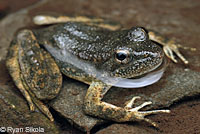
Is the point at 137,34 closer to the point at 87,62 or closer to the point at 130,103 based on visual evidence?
the point at 87,62

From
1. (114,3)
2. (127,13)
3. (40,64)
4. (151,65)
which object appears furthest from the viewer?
(114,3)

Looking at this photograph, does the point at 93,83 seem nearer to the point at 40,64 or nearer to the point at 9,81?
the point at 40,64

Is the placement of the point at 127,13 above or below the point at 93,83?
above

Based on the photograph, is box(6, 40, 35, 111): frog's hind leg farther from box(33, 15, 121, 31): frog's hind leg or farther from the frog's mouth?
the frog's mouth

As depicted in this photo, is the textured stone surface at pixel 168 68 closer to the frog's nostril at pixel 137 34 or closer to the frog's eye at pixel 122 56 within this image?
the frog's eye at pixel 122 56

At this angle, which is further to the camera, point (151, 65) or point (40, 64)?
point (40, 64)

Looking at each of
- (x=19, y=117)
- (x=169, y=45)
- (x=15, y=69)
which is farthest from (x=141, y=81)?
(x=15, y=69)

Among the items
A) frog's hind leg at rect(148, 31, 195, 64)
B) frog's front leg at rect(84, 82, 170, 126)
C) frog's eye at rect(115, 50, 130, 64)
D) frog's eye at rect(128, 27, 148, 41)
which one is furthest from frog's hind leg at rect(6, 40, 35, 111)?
frog's hind leg at rect(148, 31, 195, 64)

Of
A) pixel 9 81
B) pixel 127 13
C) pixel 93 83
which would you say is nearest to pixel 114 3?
pixel 127 13

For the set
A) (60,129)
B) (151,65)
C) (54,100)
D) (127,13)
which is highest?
(127,13)
